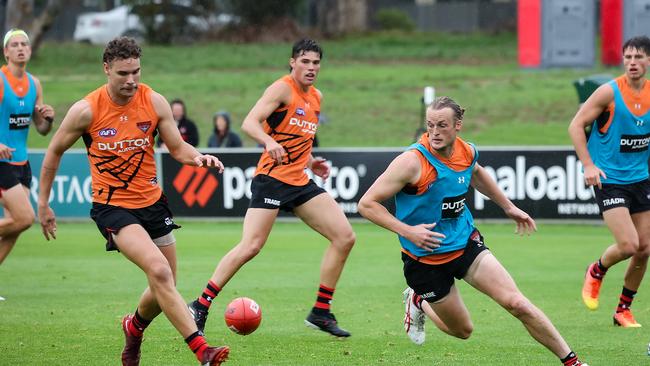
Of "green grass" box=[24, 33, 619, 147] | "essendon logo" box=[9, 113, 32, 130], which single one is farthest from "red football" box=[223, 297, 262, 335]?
"green grass" box=[24, 33, 619, 147]

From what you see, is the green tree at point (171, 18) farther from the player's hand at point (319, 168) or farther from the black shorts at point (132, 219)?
the black shorts at point (132, 219)

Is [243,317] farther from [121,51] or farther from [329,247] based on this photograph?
[121,51]

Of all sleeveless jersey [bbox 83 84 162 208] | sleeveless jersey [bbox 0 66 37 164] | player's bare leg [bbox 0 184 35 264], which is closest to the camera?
sleeveless jersey [bbox 83 84 162 208]

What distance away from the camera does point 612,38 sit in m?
33.2

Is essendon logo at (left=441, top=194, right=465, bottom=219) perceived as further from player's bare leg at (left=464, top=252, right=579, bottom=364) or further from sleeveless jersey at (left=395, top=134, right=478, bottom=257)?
player's bare leg at (left=464, top=252, right=579, bottom=364)

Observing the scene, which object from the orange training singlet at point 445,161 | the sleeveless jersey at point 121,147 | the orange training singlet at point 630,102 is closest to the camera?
the orange training singlet at point 445,161

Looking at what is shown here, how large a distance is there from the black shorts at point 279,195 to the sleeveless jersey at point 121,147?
1777 mm

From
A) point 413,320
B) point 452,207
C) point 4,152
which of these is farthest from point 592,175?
point 4,152

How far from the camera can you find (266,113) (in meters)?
9.94

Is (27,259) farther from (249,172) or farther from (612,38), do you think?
(612,38)

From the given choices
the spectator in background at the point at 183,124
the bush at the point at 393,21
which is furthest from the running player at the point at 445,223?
the bush at the point at 393,21

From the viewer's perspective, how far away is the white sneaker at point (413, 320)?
352 inches

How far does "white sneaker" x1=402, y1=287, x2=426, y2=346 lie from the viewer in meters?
8.95

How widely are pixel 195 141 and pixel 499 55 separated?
18777mm
